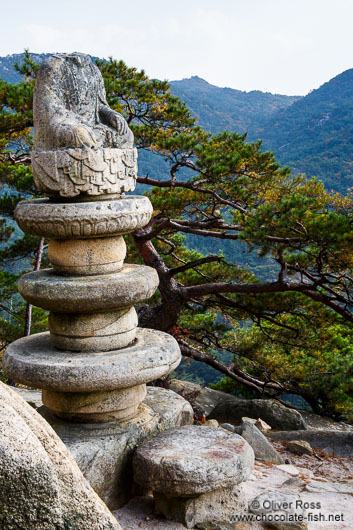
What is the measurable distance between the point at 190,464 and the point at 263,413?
427 centimetres

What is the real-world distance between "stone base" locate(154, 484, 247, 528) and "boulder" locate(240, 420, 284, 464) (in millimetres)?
1614

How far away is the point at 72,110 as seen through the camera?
395 cm

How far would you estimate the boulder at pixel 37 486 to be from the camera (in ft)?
3.63

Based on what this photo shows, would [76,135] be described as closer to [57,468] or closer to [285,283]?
[57,468]

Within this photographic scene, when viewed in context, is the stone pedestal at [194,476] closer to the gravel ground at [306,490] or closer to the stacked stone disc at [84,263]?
the gravel ground at [306,490]

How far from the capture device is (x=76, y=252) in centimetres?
389

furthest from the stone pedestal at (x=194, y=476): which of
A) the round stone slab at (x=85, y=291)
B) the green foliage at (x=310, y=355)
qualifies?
the green foliage at (x=310, y=355)

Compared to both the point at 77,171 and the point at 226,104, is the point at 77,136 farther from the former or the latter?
the point at 226,104

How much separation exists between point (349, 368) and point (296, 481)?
437 cm

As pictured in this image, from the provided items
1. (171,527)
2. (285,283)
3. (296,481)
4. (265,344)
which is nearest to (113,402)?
(171,527)

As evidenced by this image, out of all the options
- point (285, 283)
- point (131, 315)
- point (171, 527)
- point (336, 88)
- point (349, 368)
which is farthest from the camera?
→ point (336, 88)

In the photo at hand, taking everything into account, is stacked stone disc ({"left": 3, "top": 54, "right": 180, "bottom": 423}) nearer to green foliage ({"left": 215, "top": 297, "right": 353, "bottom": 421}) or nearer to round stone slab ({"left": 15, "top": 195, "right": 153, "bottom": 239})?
round stone slab ({"left": 15, "top": 195, "right": 153, "bottom": 239})

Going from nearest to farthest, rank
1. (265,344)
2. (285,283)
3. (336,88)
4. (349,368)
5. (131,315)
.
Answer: (131,315), (285,283), (349,368), (265,344), (336,88)

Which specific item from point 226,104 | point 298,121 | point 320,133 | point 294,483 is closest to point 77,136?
point 294,483
